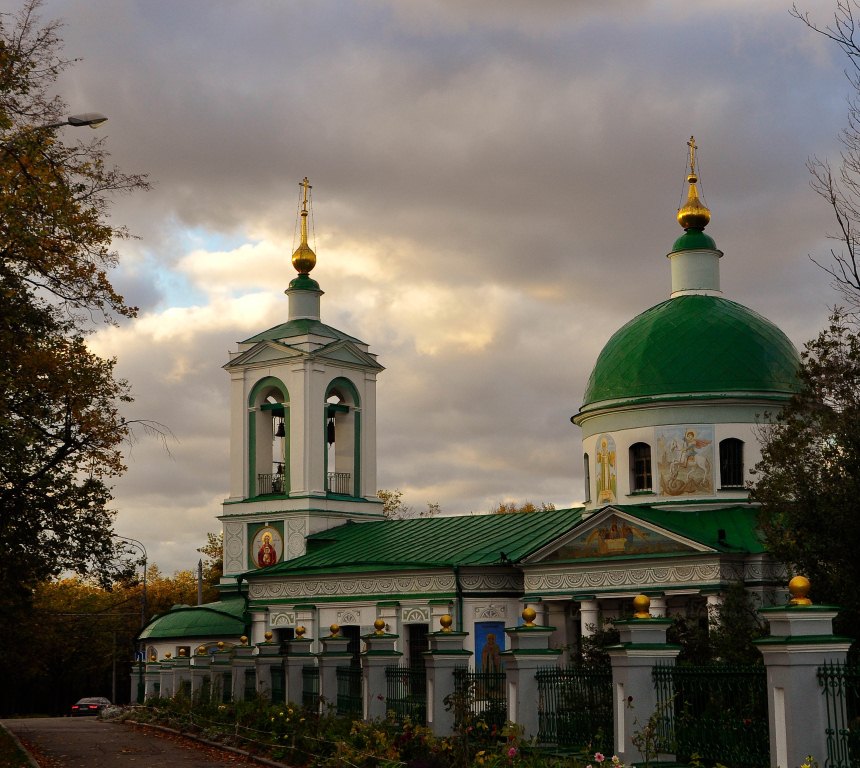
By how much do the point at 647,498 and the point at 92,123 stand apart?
19.5 meters

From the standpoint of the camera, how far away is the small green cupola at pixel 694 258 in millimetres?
34781

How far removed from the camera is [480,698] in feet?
61.6

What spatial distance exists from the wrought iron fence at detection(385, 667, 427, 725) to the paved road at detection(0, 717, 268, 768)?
2734mm

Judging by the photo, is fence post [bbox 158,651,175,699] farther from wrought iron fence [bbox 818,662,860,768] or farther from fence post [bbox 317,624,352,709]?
wrought iron fence [bbox 818,662,860,768]

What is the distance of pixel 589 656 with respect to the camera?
2573 cm

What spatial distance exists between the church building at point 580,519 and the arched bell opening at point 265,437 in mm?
Answer: 59

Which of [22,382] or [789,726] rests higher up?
[22,382]

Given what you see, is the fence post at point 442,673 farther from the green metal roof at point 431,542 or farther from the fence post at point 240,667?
the green metal roof at point 431,542

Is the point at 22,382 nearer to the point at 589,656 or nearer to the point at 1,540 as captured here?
the point at 1,540

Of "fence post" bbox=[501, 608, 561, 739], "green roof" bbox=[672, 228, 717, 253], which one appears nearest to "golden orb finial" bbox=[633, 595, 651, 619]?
"fence post" bbox=[501, 608, 561, 739]

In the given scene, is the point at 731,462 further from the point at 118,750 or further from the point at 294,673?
the point at 118,750

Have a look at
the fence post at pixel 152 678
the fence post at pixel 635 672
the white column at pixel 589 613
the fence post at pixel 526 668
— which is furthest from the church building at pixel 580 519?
the fence post at pixel 635 672

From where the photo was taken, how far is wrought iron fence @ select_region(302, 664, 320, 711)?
2378 centimetres

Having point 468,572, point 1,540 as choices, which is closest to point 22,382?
point 1,540
